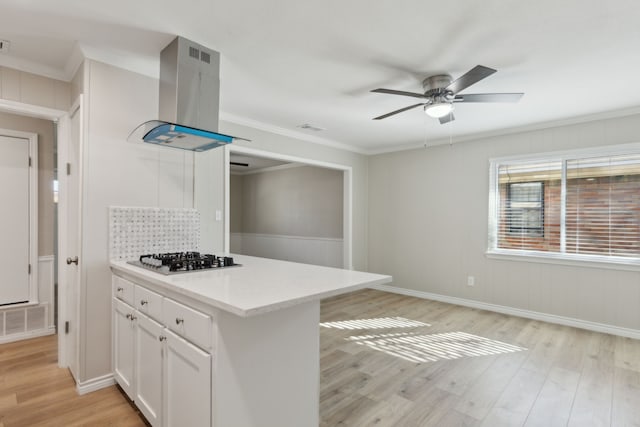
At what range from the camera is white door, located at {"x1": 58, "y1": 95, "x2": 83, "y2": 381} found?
253 centimetres

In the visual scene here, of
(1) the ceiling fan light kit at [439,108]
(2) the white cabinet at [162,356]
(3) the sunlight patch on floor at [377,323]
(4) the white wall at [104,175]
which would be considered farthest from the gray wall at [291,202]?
(2) the white cabinet at [162,356]

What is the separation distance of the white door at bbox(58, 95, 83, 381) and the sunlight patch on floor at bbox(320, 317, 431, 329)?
2404 mm

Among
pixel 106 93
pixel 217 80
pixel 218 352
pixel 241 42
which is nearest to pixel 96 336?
pixel 218 352

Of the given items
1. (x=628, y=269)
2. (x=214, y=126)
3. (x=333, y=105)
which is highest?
(x=333, y=105)

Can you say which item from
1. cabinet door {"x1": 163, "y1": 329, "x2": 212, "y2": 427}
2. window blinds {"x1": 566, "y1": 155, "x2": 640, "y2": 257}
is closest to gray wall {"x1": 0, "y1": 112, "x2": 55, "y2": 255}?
cabinet door {"x1": 163, "y1": 329, "x2": 212, "y2": 427}

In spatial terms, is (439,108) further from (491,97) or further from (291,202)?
(291,202)

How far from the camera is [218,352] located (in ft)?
4.50

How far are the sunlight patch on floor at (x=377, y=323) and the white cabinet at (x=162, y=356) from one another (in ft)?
7.05

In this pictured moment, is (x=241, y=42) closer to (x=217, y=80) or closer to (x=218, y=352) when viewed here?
(x=217, y=80)

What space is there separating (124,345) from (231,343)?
131 centimetres

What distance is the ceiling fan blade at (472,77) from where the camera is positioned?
2.08 meters

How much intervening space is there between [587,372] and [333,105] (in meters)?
3.31

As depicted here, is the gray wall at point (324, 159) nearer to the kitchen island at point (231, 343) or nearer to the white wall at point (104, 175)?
the white wall at point (104, 175)

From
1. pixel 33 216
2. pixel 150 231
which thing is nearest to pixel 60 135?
pixel 150 231
